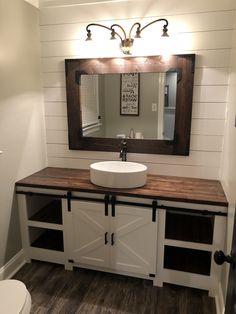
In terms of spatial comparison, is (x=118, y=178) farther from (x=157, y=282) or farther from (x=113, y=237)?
(x=157, y=282)

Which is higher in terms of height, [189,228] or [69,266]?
[189,228]

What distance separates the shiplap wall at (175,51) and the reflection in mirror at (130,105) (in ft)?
0.65

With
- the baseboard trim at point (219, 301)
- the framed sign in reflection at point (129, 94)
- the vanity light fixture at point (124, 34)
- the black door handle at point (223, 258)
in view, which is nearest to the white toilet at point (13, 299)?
the black door handle at point (223, 258)

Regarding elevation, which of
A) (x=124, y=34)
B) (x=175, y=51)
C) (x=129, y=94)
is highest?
(x=124, y=34)

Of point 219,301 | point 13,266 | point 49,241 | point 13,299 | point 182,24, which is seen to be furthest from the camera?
point 49,241

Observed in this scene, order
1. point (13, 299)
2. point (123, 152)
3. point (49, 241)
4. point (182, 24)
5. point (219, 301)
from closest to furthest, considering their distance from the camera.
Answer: point (13, 299)
point (219, 301)
point (182, 24)
point (123, 152)
point (49, 241)

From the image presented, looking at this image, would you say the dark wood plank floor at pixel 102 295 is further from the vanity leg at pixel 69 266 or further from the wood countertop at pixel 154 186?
the wood countertop at pixel 154 186

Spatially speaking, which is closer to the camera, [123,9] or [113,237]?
[113,237]

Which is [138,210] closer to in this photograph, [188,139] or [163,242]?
[163,242]

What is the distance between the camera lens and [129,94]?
7.39 ft

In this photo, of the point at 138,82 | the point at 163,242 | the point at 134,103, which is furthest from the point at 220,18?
the point at 163,242

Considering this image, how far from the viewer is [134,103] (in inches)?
88.8

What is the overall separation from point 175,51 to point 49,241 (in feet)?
6.67

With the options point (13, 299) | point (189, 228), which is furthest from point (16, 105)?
point (189, 228)
